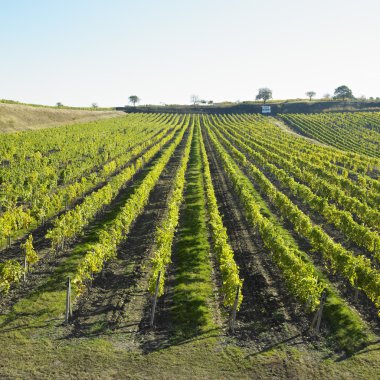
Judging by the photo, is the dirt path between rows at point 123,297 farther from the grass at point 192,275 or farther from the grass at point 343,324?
the grass at point 343,324

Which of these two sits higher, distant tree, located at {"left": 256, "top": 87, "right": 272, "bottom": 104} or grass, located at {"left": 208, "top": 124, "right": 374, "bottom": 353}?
distant tree, located at {"left": 256, "top": 87, "right": 272, "bottom": 104}

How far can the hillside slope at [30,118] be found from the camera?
82.5 metres

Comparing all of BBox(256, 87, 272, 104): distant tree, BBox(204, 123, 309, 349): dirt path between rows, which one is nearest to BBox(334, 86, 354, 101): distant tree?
BBox(256, 87, 272, 104): distant tree

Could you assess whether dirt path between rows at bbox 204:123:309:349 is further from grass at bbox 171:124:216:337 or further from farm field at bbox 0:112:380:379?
grass at bbox 171:124:216:337

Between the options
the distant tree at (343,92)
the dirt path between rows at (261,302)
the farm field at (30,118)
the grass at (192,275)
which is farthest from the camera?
the distant tree at (343,92)

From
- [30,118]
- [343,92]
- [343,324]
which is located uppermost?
[343,92]

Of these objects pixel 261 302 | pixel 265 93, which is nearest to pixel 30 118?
pixel 261 302

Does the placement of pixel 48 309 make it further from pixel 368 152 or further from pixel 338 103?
pixel 338 103

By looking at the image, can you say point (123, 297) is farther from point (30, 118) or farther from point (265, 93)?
point (265, 93)

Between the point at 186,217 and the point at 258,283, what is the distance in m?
12.3

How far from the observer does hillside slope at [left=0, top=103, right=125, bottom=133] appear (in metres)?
82.5

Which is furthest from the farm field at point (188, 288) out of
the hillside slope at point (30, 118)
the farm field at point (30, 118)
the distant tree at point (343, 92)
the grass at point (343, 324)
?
the distant tree at point (343, 92)

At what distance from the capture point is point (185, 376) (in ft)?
48.7

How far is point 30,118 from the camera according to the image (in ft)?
308
